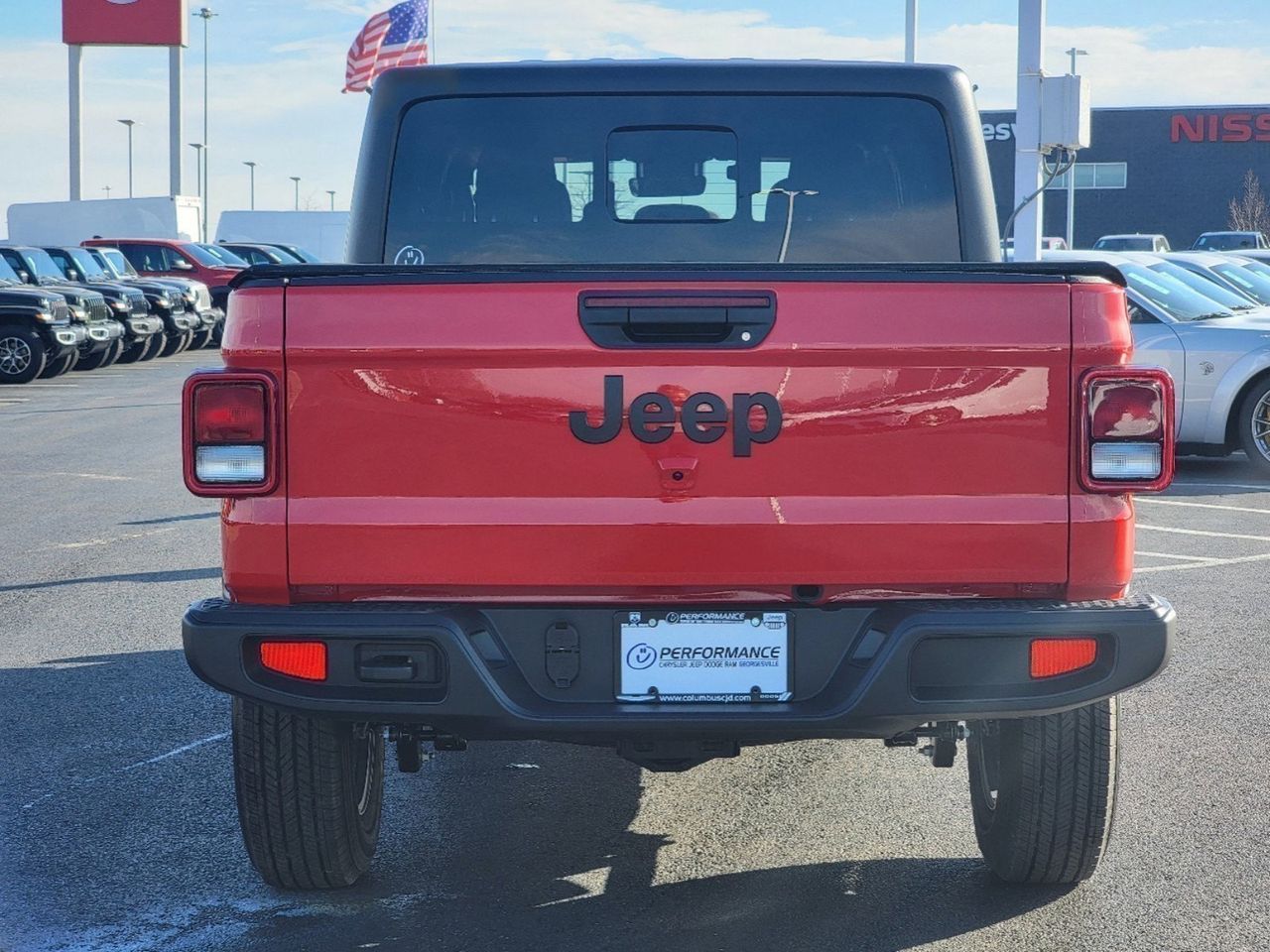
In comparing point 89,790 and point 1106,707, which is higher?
point 1106,707

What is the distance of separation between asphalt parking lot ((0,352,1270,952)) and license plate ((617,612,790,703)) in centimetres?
64

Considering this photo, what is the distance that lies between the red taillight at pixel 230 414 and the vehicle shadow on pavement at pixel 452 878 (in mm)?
1165

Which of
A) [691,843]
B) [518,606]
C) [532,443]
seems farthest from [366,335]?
[691,843]

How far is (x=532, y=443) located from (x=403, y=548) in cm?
34

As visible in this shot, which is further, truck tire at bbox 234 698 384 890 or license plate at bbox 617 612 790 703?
truck tire at bbox 234 698 384 890

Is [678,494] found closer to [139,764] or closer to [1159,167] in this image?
[139,764]

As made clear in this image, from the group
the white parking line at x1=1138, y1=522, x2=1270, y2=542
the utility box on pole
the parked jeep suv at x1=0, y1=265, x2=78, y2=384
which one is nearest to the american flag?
the parked jeep suv at x1=0, y1=265, x2=78, y2=384

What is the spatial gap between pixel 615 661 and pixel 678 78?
2.02 metres

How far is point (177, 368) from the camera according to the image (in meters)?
27.3

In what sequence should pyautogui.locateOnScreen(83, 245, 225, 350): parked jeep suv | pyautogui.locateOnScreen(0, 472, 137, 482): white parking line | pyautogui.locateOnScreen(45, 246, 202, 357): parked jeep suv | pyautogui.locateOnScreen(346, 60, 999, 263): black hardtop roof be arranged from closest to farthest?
pyautogui.locateOnScreen(346, 60, 999, 263): black hardtop roof
pyautogui.locateOnScreen(0, 472, 137, 482): white parking line
pyautogui.locateOnScreen(45, 246, 202, 357): parked jeep suv
pyautogui.locateOnScreen(83, 245, 225, 350): parked jeep suv

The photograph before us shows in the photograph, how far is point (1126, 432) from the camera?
3.60 metres

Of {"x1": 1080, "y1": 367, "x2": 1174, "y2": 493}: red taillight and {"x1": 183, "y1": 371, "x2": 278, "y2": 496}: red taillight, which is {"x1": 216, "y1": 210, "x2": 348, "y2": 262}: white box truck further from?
{"x1": 1080, "y1": 367, "x2": 1174, "y2": 493}: red taillight

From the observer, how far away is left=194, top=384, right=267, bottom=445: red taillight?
3600 millimetres

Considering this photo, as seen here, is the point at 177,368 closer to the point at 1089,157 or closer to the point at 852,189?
the point at 852,189
